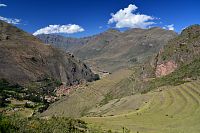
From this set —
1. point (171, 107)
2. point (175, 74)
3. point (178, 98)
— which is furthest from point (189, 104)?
point (175, 74)

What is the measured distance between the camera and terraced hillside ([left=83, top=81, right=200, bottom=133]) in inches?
3371

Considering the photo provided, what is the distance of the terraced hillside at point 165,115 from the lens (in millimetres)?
85613

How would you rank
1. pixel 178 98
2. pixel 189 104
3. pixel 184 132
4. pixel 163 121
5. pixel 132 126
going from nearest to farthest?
1. pixel 184 132
2. pixel 132 126
3. pixel 163 121
4. pixel 189 104
5. pixel 178 98

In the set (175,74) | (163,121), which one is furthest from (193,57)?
(163,121)

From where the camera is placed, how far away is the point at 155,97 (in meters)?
139

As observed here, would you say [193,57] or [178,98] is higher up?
[193,57]

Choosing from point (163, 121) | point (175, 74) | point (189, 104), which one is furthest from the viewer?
point (175, 74)

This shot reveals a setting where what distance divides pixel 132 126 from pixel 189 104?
99.7ft

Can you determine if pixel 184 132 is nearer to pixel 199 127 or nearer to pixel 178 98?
pixel 199 127

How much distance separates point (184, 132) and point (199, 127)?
18.9ft

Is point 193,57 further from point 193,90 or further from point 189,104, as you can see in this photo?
point 189,104

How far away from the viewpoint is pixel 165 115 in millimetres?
105688

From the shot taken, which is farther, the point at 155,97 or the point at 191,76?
the point at 191,76

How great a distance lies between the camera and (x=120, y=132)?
79000 millimetres
